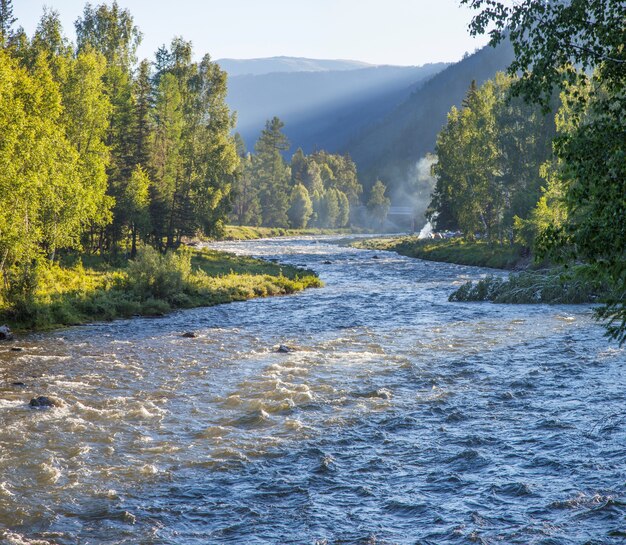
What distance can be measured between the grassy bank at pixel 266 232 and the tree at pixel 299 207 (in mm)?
3989

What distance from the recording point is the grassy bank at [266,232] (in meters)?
119

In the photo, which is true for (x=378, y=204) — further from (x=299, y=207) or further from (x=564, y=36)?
(x=564, y=36)

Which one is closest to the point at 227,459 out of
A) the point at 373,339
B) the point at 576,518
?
the point at 576,518

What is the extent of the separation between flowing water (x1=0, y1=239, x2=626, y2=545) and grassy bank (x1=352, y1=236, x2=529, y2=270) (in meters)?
34.7

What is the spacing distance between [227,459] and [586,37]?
11543mm

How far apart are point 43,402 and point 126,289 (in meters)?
22.4

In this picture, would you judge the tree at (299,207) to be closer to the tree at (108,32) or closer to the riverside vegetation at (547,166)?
the riverside vegetation at (547,166)

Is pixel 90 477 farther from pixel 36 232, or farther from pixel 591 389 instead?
pixel 36 232

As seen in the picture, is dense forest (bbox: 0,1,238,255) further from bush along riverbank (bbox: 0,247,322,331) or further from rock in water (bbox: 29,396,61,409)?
rock in water (bbox: 29,396,61,409)

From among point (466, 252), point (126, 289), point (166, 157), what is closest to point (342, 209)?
point (466, 252)

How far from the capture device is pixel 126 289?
133ft

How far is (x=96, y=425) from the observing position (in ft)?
56.6

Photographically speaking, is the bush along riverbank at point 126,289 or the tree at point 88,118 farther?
the tree at point 88,118

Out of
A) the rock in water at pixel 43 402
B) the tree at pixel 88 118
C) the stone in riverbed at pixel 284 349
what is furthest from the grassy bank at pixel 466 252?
the rock in water at pixel 43 402
